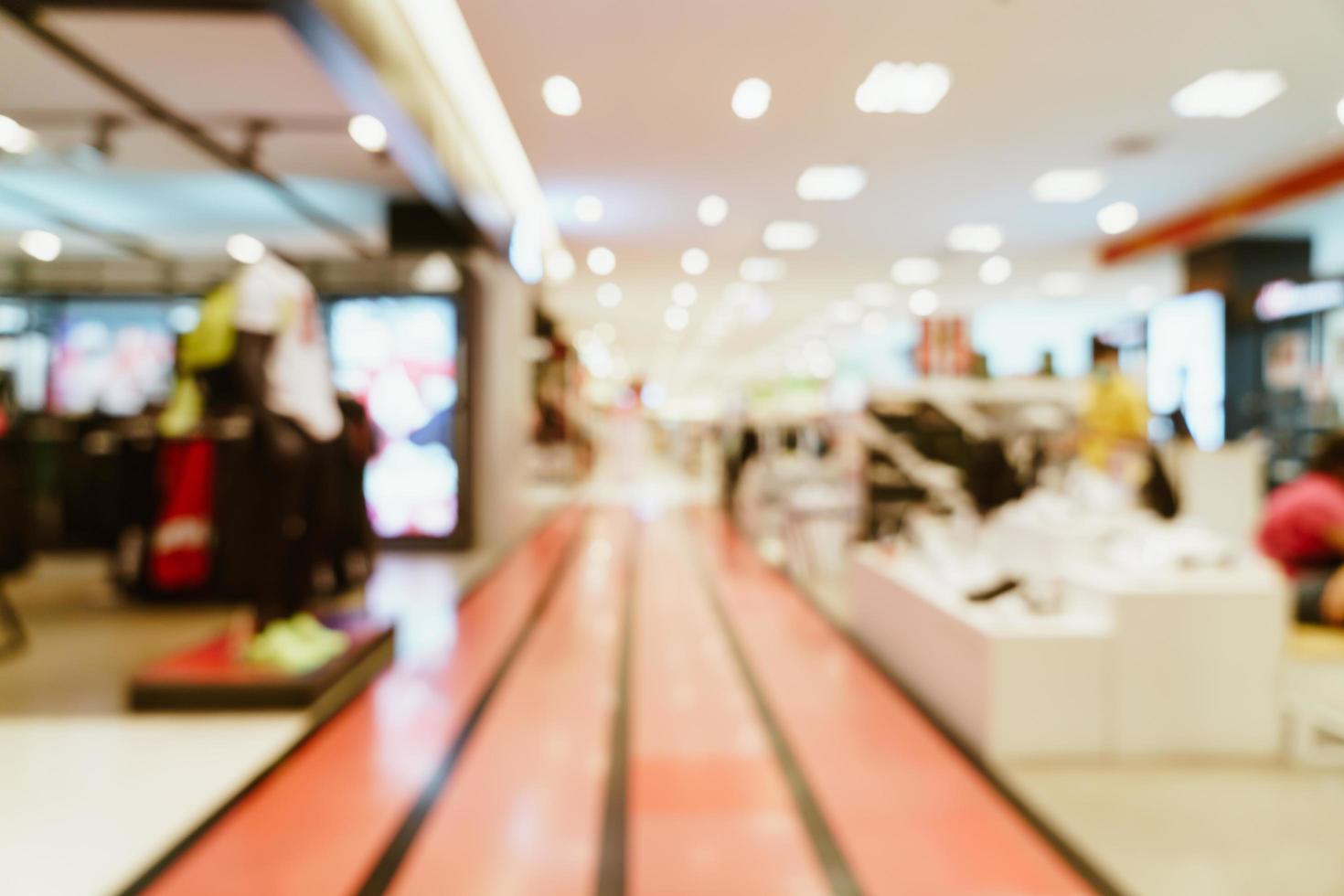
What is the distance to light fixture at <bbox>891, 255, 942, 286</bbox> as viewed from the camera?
10562mm

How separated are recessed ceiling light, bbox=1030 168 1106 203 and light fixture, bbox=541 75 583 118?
12.9 feet

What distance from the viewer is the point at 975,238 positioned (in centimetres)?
927

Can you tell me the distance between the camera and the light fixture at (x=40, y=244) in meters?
7.82

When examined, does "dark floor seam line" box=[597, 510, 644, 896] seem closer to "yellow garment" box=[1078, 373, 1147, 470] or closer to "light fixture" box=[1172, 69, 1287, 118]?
"yellow garment" box=[1078, 373, 1147, 470]

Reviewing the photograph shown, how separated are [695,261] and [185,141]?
18.9ft

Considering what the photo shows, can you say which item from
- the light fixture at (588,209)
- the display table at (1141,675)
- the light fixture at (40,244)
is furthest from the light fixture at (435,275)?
the display table at (1141,675)

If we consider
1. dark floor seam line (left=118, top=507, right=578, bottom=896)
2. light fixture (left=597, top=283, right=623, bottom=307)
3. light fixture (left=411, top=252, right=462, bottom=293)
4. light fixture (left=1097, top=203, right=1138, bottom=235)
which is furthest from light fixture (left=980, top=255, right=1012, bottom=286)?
dark floor seam line (left=118, top=507, right=578, bottom=896)

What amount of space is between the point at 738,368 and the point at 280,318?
2540 centimetres

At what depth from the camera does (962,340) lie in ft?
39.4

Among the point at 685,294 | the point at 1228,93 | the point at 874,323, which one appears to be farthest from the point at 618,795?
the point at 874,323

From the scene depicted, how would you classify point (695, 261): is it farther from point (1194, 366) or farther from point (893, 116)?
point (1194, 366)

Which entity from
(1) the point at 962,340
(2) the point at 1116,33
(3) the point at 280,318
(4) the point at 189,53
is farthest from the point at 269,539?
(1) the point at 962,340

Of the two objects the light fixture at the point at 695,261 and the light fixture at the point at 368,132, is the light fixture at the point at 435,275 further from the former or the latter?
the light fixture at the point at 695,261

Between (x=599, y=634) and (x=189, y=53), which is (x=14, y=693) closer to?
(x=599, y=634)
